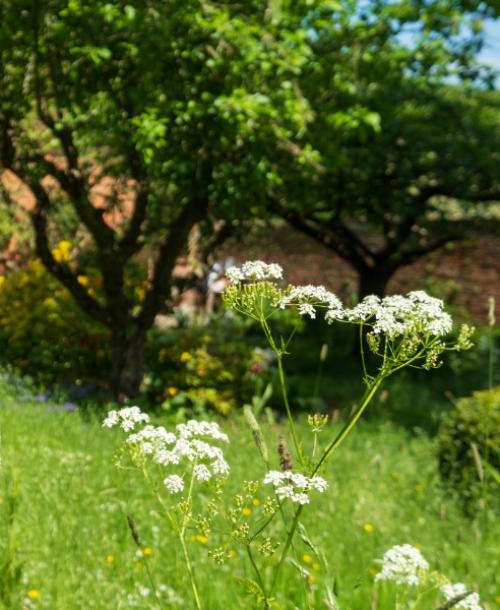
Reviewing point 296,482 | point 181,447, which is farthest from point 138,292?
point 296,482

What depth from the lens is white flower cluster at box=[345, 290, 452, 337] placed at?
6.29 ft

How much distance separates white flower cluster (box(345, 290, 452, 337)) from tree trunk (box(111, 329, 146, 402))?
20.1ft

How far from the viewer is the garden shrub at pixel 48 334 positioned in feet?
28.9

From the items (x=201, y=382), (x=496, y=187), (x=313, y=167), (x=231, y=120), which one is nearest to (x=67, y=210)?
(x=201, y=382)

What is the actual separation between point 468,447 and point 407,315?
473 centimetres

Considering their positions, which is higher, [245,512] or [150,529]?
[245,512]

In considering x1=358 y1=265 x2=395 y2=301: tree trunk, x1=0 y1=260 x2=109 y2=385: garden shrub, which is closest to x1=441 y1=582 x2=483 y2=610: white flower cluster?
x1=0 y1=260 x2=109 y2=385: garden shrub

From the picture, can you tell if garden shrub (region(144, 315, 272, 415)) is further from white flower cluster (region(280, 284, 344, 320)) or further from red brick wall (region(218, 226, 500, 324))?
red brick wall (region(218, 226, 500, 324))

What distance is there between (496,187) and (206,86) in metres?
6.97

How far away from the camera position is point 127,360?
7.97 meters

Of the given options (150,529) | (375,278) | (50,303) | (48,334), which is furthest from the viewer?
(375,278)

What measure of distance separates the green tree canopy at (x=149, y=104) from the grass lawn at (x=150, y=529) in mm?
1759

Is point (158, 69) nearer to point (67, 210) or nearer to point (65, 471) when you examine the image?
point (65, 471)

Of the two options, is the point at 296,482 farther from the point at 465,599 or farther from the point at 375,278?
the point at 375,278
